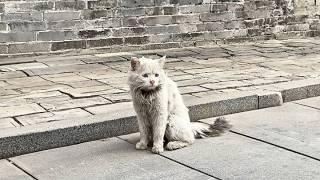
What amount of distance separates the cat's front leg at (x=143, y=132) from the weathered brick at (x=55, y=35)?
4.42 m

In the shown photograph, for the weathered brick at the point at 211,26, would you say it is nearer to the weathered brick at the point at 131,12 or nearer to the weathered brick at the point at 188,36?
the weathered brick at the point at 188,36

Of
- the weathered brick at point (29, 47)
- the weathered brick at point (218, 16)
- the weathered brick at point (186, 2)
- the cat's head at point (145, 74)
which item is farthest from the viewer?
the weathered brick at point (218, 16)

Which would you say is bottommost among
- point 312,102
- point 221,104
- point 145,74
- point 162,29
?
point 312,102

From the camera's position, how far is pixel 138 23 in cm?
1030

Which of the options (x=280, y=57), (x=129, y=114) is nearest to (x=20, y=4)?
(x=129, y=114)

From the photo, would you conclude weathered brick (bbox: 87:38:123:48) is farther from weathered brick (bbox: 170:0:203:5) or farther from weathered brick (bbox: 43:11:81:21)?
weathered brick (bbox: 170:0:203:5)

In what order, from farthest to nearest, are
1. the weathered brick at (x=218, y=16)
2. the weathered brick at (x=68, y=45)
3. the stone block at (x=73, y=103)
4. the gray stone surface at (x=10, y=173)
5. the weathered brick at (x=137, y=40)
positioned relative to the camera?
the weathered brick at (x=218, y=16), the weathered brick at (x=137, y=40), the weathered brick at (x=68, y=45), the stone block at (x=73, y=103), the gray stone surface at (x=10, y=173)

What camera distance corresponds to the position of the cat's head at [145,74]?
206 inches

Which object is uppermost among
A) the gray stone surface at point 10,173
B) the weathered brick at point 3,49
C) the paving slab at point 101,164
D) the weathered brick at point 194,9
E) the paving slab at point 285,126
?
the weathered brick at point 194,9

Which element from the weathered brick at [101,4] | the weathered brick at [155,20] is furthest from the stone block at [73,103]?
A: the weathered brick at [155,20]

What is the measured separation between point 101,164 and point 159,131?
0.65 metres

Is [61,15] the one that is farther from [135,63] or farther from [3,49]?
[135,63]

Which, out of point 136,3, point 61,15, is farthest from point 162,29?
point 61,15

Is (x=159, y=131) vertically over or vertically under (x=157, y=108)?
under
